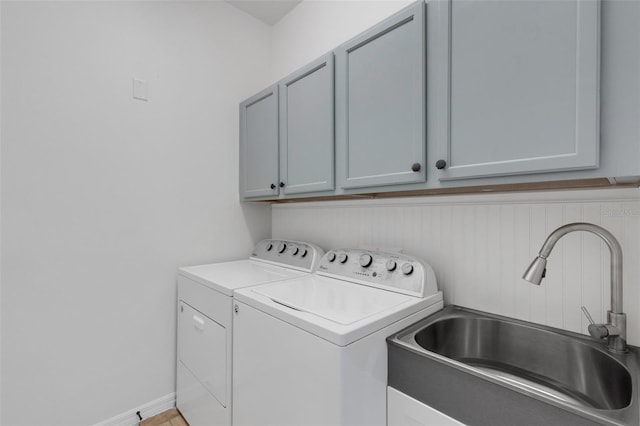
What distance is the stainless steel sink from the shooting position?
75 cm

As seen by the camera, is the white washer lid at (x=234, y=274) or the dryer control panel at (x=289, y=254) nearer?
the white washer lid at (x=234, y=274)

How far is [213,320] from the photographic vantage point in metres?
1.49

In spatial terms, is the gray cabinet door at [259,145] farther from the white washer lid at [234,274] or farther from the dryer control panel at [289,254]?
the white washer lid at [234,274]

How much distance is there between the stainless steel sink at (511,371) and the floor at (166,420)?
1.45 metres

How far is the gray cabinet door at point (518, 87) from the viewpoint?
2.62 ft

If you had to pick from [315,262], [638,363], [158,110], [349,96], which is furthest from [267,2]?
[638,363]

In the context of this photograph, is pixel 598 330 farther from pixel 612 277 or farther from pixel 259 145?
pixel 259 145

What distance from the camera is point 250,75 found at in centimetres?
229

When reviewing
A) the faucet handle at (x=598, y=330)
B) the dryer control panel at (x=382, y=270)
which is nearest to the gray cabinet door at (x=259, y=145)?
the dryer control panel at (x=382, y=270)

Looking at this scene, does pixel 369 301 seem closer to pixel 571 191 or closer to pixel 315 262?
pixel 315 262

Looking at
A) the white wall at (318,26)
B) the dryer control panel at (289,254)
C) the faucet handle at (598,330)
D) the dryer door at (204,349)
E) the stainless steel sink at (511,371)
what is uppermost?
the white wall at (318,26)

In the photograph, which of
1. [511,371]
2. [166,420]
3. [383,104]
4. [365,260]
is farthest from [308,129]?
[166,420]

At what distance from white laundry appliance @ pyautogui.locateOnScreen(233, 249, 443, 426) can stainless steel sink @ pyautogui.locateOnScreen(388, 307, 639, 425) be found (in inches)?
3.8

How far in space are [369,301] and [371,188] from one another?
485mm
